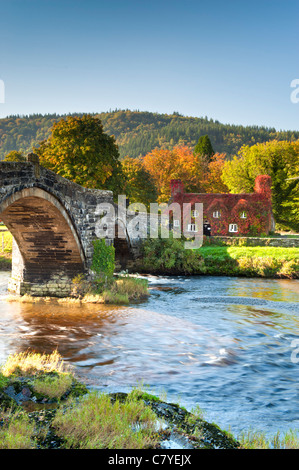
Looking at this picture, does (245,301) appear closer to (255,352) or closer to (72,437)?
(255,352)

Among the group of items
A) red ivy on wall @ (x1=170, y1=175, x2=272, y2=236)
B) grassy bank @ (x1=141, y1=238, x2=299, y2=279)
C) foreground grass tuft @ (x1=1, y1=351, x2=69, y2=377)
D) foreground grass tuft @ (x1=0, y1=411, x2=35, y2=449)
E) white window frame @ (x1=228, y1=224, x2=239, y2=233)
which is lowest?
foreground grass tuft @ (x1=1, y1=351, x2=69, y2=377)

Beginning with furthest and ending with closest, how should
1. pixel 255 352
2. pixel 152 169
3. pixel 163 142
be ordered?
pixel 163 142 < pixel 152 169 < pixel 255 352

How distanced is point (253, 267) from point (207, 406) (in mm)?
18317

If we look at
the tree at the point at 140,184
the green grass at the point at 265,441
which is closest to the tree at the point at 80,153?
the tree at the point at 140,184

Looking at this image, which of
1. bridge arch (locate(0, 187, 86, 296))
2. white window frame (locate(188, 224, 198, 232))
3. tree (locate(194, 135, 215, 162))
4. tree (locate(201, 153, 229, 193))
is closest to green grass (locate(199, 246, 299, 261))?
bridge arch (locate(0, 187, 86, 296))

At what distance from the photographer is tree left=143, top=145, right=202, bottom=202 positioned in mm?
56125

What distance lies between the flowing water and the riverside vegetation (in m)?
0.88

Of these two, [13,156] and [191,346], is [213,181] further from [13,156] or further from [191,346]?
[191,346]

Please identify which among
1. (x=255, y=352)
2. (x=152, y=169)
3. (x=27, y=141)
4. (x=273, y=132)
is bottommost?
(x=255, y=352)

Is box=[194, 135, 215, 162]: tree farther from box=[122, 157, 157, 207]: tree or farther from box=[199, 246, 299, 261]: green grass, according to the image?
box=[199, 246, 299, 261]: green grass

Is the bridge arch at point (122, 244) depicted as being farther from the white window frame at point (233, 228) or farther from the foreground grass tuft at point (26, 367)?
the white window frame at point (233, 228)
